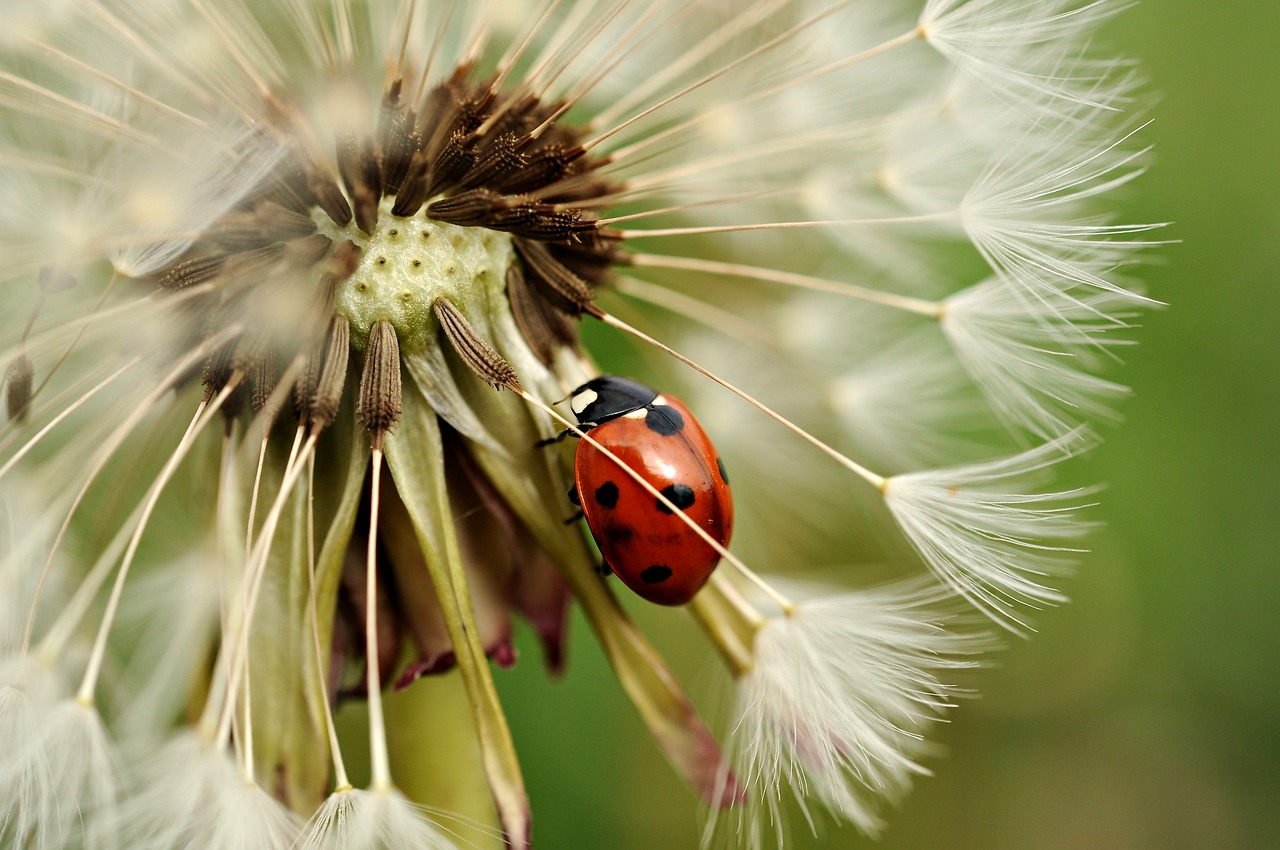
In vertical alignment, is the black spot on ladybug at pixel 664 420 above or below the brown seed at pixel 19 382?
below

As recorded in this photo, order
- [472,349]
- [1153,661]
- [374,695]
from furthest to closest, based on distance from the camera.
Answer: [1153,661]
[472,349]
[374,695]

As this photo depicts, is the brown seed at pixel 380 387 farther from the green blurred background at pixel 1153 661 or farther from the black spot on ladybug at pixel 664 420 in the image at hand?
the green blurred background at pixel 1153 661

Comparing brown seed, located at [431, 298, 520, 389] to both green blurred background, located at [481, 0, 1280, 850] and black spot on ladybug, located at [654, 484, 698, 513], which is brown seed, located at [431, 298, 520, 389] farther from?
green blurred background, located at [481, 0, 1280, 850]

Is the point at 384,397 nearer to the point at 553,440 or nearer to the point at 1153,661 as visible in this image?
the point at 553,440

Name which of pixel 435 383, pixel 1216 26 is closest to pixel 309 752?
pixel 435 383

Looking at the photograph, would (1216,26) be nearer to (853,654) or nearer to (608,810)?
(853,654)

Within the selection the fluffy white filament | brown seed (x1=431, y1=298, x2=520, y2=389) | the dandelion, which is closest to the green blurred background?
the dandelion

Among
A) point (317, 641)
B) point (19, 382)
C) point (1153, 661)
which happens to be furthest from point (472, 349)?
point (1153, 661)

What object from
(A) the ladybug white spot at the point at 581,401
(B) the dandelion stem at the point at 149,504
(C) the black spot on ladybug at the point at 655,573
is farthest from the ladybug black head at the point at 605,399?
(B) the dandelion stem at the point at 149,504
